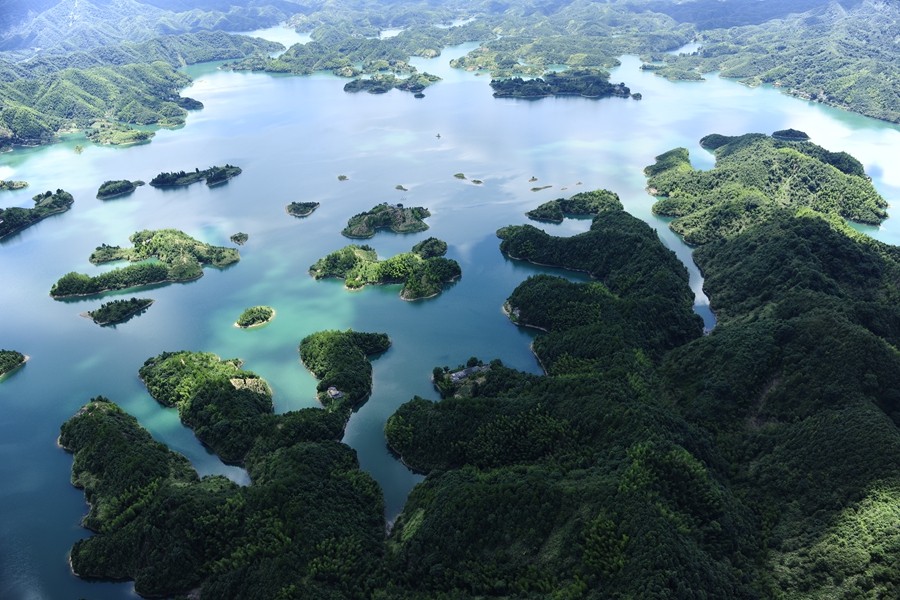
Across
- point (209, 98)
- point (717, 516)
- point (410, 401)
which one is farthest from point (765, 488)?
point (209, 98)

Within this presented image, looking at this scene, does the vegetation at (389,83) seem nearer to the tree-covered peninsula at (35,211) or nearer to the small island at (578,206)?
the tree-covered peninsula at (35,211)

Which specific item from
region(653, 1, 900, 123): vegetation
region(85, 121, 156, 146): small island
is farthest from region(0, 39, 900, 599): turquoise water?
region(653, 1, 900, 123): vegetation

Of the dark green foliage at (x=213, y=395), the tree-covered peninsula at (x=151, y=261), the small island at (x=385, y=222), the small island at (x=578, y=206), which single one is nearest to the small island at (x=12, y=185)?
the tree-covered peninsula at (x=151, y=261)

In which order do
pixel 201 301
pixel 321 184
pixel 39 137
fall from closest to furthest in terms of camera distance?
1. pixel 201 301
2. pixel 321 184
3. pixel 39 137

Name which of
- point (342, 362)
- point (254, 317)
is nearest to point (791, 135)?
point (342, 362)

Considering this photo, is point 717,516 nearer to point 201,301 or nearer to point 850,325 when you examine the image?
point 850,325

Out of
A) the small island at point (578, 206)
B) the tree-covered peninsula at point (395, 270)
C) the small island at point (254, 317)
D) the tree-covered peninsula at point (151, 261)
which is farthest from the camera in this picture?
the small island at point (578, 206)
